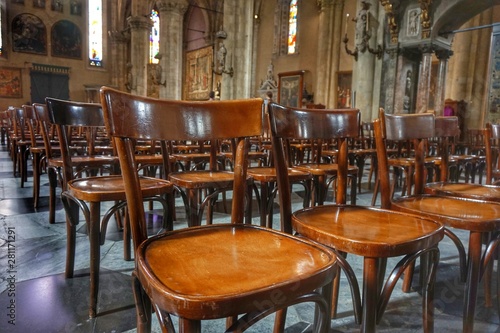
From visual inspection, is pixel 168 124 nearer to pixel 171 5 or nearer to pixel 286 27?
pixel 171 5

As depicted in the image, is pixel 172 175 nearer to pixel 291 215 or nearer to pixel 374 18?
pixel 291 215

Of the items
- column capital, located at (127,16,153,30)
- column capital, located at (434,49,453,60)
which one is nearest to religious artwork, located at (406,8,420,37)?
column capital, located at (434,49,453,60)

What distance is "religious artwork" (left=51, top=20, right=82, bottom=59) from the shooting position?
64.8 feet

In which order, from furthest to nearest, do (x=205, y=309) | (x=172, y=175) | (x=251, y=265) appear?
(x=172, y=175), (x=251, y=265), (x=205, y=309)

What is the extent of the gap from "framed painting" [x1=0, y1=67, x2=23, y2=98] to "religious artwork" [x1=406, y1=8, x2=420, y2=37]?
19668 mm

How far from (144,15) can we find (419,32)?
1192cm

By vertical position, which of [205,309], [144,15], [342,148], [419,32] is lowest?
[205,309]

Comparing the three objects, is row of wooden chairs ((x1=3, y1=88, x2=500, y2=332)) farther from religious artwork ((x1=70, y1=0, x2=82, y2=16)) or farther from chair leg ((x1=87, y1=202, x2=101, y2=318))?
religious artwork ((x1=70, y1=0, x2=82, y2=16))

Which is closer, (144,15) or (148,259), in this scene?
(148,259)

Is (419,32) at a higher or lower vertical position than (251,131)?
higher

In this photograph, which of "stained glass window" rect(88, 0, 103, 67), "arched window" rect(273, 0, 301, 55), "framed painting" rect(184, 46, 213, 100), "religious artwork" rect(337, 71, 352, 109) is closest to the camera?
"religious artwork" rect(337, 71, 352, 109)

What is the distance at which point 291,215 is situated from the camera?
1.29 metres

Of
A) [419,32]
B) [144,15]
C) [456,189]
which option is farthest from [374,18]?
[144,15]

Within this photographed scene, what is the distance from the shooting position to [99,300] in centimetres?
163
